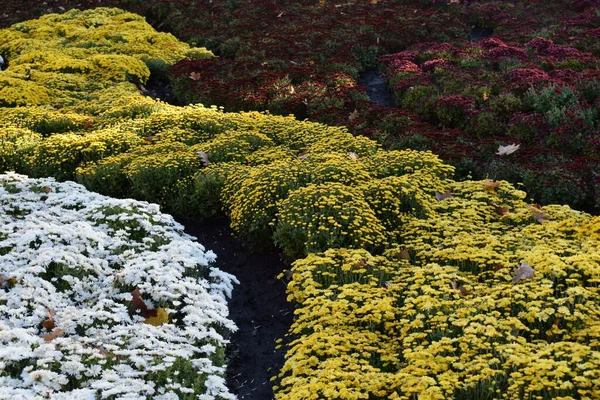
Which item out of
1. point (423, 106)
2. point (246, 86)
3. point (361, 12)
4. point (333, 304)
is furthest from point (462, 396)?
point (361, 12)

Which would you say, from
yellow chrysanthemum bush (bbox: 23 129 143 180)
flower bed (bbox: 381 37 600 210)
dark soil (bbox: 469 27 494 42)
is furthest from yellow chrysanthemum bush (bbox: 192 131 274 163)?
dark soil (bbox: 469 27 494 42)

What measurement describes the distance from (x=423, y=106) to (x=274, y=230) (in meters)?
5.66

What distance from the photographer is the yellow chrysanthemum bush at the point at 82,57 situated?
1425 cm

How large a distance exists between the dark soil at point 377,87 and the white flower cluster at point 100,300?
725 centimetres

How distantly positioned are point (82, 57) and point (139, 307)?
39.8 ft

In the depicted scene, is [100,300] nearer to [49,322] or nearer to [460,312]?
[49,322]

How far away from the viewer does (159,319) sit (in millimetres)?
6891

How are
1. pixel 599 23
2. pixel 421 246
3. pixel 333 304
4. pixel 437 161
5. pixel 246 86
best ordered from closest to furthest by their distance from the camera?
pixel 333 304 → pixel 421 246 → pixel 437 161 → pixel 246 86 → pixel 599 23

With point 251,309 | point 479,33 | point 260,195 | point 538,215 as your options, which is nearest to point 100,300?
point 251,309

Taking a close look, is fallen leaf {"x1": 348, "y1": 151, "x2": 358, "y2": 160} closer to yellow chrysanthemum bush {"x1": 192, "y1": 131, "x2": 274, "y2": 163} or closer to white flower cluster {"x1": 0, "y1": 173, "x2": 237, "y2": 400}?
yellow chrysanthemum bush {"x1": 192, "y1": 131, "x2": 274, "y2": 163}

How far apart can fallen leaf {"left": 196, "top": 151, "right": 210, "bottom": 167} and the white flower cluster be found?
4.67 ft

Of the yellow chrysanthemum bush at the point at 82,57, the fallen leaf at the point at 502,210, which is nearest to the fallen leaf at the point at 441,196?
the fallen leaf at the point at 502,210

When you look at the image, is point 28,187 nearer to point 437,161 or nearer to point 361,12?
point 437,161

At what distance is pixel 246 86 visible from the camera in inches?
558
